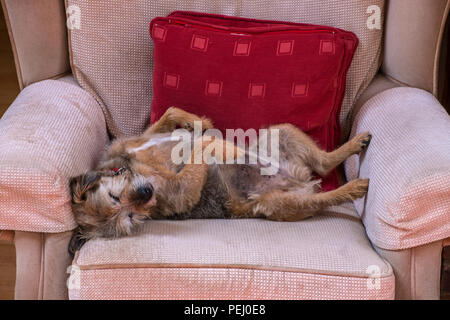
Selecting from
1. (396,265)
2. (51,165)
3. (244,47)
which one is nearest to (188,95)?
(244,47)

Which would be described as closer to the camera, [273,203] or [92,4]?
[273,203]

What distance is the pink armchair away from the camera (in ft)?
6.11

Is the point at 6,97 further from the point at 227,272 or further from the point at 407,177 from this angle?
the point at 407,177

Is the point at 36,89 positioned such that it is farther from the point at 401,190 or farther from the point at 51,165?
the point at 401,190

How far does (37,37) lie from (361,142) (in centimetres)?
150

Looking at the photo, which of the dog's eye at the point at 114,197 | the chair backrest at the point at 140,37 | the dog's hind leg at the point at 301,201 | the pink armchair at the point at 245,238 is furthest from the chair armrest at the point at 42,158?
the dog's hind leg at the point at 301,201

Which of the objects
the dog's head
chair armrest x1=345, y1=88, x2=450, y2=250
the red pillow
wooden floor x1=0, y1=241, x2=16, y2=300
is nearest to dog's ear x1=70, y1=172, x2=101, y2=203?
the dog's head

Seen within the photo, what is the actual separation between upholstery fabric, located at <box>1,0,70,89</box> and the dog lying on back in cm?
56

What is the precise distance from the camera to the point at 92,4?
249 centimetres

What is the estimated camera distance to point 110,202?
2.08 metres

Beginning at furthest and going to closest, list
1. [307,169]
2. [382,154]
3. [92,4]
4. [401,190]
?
[92,4] → [307,169] → [382,154] → [401,190]

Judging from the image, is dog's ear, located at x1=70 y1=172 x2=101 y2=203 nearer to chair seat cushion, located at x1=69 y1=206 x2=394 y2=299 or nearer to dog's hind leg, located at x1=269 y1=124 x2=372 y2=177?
chair seat cushion, located at x1=69 y1=206 x2=394 y2=299
